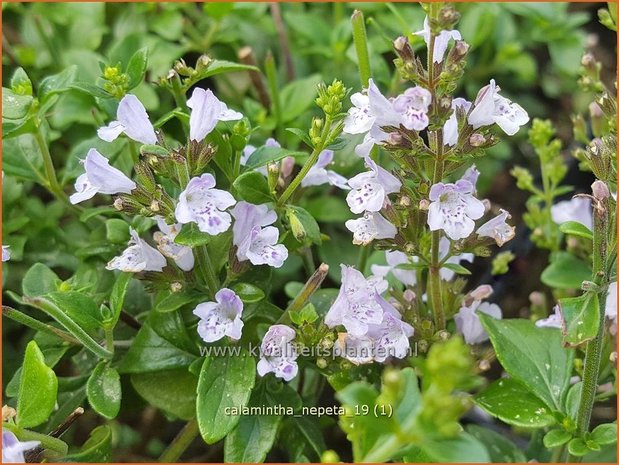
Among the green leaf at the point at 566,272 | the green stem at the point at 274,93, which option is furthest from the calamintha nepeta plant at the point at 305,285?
the green stem at the point at 274,93

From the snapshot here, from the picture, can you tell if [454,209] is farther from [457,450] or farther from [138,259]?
[138,259]

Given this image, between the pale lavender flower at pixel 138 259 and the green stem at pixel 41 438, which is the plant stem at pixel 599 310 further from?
the green stem at pixel 41 438

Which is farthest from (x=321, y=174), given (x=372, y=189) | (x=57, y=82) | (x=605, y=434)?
(x=605, y=434)

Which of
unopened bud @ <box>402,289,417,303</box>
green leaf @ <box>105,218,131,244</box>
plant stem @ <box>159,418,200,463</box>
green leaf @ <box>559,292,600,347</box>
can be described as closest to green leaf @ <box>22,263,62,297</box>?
green leaf @ <box>105,218,131,244</box>

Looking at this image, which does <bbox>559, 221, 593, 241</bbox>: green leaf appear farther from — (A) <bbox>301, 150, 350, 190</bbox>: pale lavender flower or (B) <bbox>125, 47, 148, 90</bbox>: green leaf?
(B) <bbox>125, 47, 148, 90</bbox>: green leaf

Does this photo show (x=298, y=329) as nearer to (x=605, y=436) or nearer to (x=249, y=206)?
(x=249, y=206)

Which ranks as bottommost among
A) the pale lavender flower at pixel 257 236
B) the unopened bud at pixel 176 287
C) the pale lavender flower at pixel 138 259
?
the unopened bud at pixel 176 287
